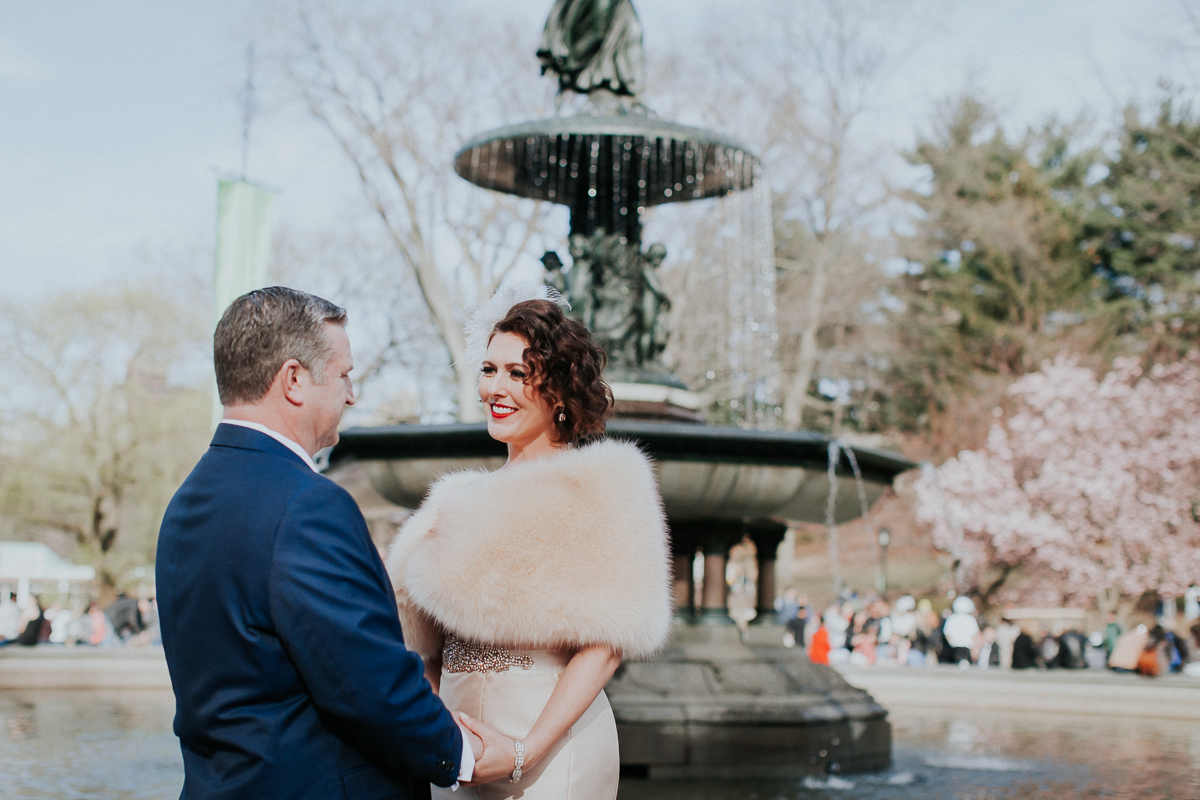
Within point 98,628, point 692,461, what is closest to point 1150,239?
point 98,628

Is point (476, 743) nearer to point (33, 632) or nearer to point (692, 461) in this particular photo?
point (692, 461)

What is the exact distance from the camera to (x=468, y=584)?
2.53 m

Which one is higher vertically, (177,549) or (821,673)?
(177,549)

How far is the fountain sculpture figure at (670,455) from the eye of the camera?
283 inches

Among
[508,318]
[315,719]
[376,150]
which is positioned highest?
[376,150]

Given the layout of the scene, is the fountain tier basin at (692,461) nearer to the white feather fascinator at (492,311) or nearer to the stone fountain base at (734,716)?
the stone fountain base at (734,716)

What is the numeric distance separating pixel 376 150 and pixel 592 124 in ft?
49.0

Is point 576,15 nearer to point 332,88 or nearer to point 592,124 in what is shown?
point 592,124

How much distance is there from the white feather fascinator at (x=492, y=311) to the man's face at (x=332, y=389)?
60cm

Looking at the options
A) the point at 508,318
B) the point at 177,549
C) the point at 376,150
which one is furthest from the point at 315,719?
the point at 376,150

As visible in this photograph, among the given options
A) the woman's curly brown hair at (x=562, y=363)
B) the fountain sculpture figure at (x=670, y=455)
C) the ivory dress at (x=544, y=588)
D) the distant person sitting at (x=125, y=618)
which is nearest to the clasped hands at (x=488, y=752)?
the ivory dress at (x=544, y=588)

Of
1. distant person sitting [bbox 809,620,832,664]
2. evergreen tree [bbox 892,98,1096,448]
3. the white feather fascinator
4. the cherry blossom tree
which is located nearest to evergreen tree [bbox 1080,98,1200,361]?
evergreen tree [bbox 892,98,1096,448]

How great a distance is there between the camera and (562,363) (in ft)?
9.04

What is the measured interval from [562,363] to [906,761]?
630cm
